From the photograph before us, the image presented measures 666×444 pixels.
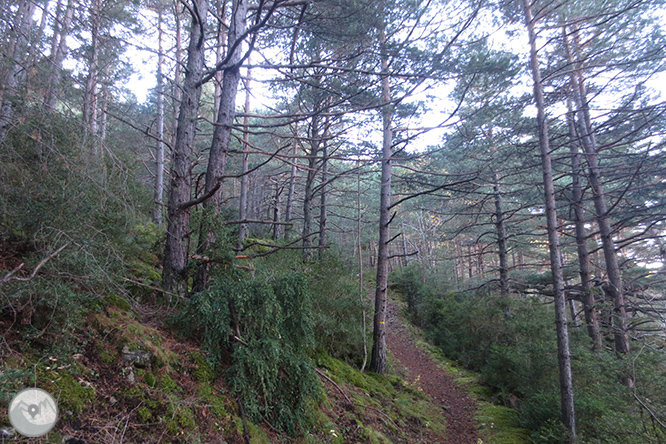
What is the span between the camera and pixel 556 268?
21.8 ft

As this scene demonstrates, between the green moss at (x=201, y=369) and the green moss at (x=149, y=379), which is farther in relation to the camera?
the green moss at (x=201, y=369)

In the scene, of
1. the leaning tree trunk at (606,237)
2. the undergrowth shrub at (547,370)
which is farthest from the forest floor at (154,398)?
the leaning tree trunk at (606,237)

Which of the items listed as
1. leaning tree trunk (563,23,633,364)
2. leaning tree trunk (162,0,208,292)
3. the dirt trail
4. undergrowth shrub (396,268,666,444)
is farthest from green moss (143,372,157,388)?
leaning tree trunk (563,23,633,364)

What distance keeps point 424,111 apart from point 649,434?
273 inches

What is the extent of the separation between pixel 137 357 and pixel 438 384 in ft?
29.1

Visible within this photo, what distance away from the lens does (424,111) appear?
788 centimetres

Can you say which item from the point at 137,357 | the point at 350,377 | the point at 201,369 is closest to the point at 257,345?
the point at 201,369

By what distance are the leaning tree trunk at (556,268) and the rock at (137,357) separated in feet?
21.7

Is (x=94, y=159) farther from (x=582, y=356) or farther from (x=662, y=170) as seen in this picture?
(x=662, y=170)

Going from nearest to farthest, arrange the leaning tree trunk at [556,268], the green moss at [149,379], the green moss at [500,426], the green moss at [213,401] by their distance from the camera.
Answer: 1. the green moss at [149,379]
2. the green moss at [213,401]
3. the leaning tree trunk at [556,268]
4. the green moss at [500,426]

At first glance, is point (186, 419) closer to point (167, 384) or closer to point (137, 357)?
point (167, 384)

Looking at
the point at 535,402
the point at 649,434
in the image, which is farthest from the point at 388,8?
the point at 535,402

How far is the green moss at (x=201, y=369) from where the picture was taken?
3.57m

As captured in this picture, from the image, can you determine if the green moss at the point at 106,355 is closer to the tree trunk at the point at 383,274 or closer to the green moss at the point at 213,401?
the green moss at the point at 213,401
